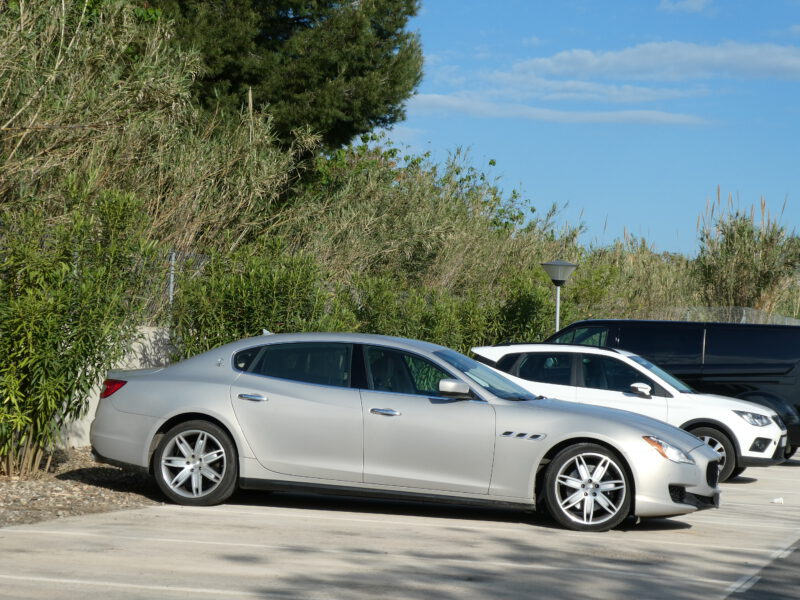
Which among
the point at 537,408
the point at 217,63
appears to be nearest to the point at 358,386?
the point at 537,408

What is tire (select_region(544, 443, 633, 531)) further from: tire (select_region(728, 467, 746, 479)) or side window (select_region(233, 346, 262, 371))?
tire (select_region(728, 467, 746, 479))

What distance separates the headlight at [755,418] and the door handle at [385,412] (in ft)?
19.1

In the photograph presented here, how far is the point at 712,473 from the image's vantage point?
9516 mm

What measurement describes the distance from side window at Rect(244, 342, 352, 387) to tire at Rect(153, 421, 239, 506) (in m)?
0.68

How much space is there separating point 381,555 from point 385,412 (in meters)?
2.02

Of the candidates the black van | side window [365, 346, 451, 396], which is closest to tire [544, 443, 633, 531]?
side window [365, 346, 451, 396]

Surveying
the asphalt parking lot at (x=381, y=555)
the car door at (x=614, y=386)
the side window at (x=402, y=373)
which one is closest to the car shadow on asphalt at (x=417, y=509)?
the asphalt parking lot at (x=381, y=555)

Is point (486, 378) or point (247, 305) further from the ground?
point (247, 305)

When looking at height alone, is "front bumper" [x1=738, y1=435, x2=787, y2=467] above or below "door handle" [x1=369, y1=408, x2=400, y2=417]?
below

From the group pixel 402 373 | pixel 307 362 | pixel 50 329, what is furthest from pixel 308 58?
pixel 402 373

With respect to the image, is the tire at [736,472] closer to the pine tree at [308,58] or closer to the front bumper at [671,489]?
the front bumper at [671,489]

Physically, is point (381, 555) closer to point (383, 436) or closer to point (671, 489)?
point (383, 436)

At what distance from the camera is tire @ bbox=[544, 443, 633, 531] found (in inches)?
360

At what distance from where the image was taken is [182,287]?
1452 cm
